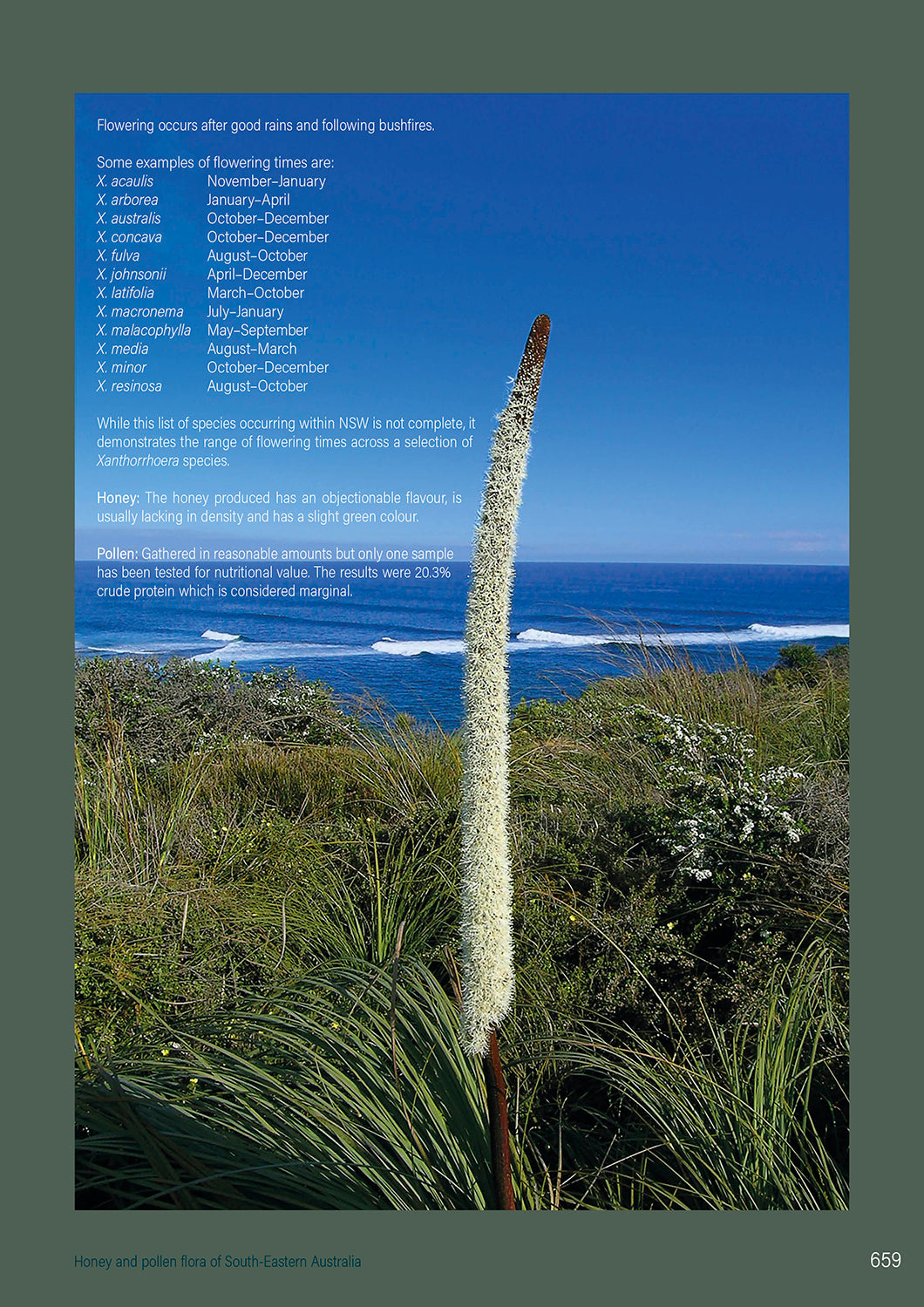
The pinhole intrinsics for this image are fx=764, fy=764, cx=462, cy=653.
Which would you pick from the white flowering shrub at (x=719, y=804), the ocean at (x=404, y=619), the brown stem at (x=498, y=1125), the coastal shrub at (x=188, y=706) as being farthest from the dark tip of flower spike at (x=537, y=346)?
the ocean at (x=404, y=619)

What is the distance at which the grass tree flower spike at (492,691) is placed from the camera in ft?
7.53

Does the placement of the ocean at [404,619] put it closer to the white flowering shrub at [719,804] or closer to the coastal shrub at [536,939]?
the coastal shrub at [536,939]

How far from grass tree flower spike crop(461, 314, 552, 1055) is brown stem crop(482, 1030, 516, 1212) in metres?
0.20

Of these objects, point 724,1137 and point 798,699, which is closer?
point 724,1137

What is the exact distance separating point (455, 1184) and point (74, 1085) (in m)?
1.77

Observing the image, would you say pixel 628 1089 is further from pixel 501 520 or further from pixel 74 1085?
pixel 501 520

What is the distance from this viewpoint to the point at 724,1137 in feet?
10.9

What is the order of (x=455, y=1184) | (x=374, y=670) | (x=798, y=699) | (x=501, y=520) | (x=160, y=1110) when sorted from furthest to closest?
(x=374, y=670) < (x=798, y=699) < (x=160, y=1110) < (x=455, y=1184) < (x=501, y=520)

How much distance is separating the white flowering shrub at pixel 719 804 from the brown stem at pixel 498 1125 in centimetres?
281

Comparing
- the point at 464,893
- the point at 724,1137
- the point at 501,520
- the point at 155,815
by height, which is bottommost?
the point at 724,1137

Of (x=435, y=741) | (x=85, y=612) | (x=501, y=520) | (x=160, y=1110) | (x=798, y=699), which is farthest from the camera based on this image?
(x=85, y=612)

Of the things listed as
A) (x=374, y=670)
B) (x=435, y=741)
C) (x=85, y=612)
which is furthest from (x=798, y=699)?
(x=85, y=612)

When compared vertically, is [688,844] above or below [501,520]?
below

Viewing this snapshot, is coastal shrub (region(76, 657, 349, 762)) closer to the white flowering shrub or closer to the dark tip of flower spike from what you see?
the white flowering shrub
